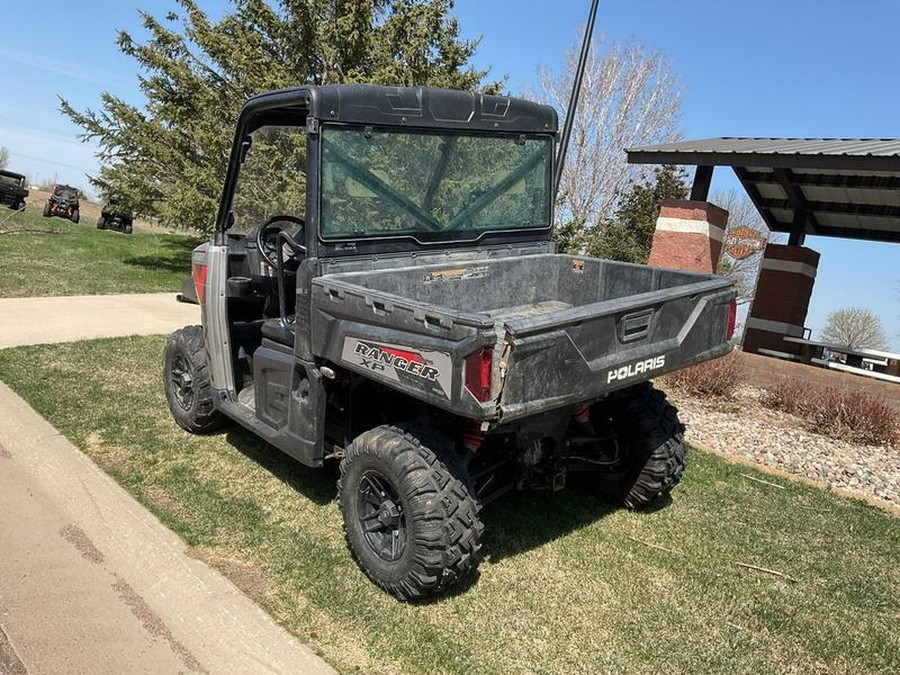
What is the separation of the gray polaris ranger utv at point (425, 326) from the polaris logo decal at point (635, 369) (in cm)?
1

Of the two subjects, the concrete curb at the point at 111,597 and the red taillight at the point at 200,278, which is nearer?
the concrete curb at the point at 111,597

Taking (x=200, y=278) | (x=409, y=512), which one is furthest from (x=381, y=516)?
(x=200, y=278)

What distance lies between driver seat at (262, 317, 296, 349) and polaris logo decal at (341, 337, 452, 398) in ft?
2.26

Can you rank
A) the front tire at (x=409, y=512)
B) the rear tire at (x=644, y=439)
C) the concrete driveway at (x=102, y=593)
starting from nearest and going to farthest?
the concrete driveway at (x=102, y=593) < the front tire at (x=409, y=512) < the rear tire at (x=644, y=439)

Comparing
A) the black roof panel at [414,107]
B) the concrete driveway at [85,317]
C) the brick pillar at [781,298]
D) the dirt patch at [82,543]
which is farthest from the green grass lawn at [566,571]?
the brick pillar at [781,298]

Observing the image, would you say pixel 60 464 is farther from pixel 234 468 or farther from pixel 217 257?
pixel 217 257

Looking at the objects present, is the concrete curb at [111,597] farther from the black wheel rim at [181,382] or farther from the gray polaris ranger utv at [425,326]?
the black wheel rim at [181,382]

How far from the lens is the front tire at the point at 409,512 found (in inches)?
118

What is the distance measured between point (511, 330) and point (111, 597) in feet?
7.18

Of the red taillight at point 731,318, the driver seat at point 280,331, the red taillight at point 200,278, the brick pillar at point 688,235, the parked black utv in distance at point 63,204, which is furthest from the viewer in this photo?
the parked black utv in distance at point 63,204

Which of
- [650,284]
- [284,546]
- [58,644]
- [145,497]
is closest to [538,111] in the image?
[650,284]

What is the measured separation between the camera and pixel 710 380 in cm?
749

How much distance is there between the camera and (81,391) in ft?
19.2

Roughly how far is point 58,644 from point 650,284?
3.50m
